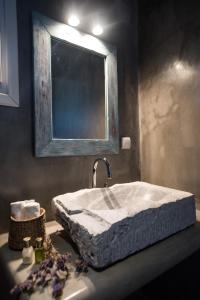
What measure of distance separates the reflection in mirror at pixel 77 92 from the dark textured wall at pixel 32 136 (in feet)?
0.46

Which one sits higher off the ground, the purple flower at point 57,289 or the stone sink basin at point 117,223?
the stone sink basin at point 117,223

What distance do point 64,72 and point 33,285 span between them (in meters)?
1.05

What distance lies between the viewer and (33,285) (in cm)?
54

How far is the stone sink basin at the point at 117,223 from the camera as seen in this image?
A: 62cm

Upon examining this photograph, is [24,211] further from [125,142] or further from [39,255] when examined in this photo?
[125,142]

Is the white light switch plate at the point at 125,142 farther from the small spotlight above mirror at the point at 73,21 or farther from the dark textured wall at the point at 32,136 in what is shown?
the small spotlight above mirror at the point at 73,21

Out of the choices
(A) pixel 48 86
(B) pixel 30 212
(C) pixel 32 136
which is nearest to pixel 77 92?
(A) pixel 48 86

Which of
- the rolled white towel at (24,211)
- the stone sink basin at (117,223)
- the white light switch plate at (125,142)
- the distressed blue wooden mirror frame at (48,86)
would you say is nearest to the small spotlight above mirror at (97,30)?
the distressed blue wooden mirror frame at (48,86)

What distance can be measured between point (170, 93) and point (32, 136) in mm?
968

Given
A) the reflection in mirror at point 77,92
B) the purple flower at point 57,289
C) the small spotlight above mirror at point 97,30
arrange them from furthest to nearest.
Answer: the small spotlight above mirror at point 97,30 → the reflection in mirror at point 77,92 → the purple flower at point 57,289

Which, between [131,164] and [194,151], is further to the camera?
[131,164]

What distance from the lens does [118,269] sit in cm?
62

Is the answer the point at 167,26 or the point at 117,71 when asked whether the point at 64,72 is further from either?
the point at 167,26

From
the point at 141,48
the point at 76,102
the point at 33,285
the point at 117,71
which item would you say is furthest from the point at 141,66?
the point at 33,285
